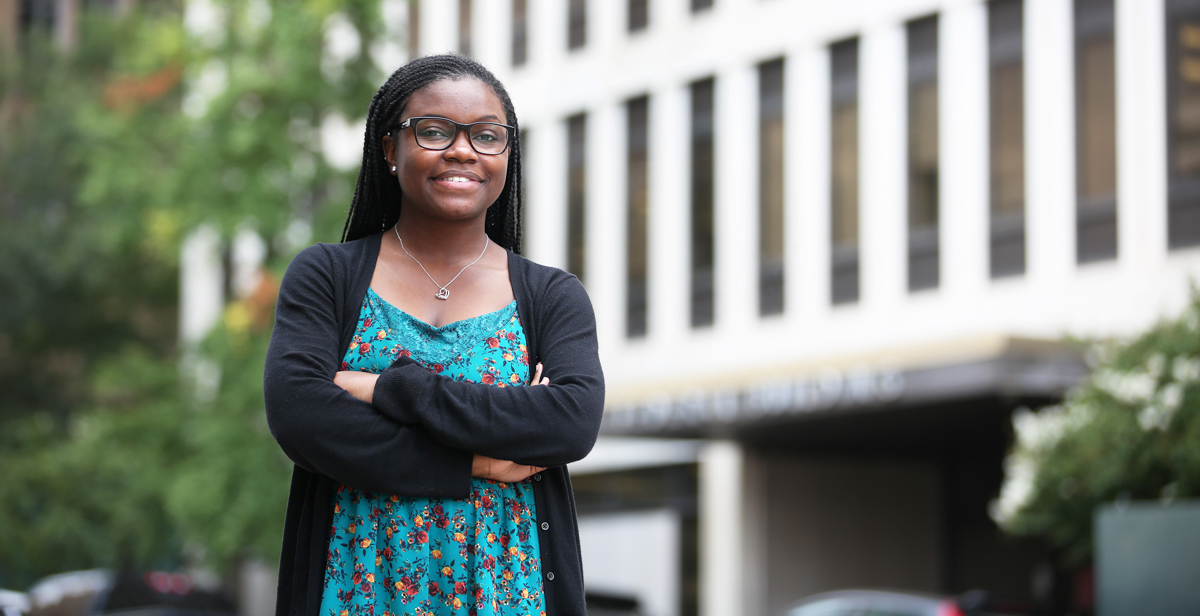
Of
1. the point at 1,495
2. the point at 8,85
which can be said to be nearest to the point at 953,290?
the point at 1,495

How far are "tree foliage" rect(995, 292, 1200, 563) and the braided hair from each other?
9989mm

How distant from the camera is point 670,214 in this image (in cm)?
2486

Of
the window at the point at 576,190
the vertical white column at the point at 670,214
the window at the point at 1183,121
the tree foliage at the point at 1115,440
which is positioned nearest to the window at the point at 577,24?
the window at the point at 576,190

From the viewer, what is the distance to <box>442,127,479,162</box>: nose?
297 centimetres

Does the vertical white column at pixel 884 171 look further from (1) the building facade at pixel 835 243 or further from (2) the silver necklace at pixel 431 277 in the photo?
(2) the silver necklace at pixel 431 277

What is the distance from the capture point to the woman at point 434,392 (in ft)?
9.31

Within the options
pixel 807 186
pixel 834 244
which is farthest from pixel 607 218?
pixel 834 244

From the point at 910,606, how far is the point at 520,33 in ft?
52.3

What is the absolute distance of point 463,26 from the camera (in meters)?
29.7

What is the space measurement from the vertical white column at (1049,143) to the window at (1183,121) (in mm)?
1351

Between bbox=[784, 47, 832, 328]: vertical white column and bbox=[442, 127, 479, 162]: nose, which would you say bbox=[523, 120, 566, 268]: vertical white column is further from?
bbox=[442, 127, 479, 162]: nose

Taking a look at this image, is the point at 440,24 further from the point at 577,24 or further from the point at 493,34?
the point at 577,24

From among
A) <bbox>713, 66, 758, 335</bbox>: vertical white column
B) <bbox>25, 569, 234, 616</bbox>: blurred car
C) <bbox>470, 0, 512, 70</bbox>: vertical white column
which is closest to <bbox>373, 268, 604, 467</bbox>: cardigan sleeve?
<bbox>25, 569, 234, 616</bbox>: blurred car

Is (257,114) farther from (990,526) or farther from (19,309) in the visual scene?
(19,309)
